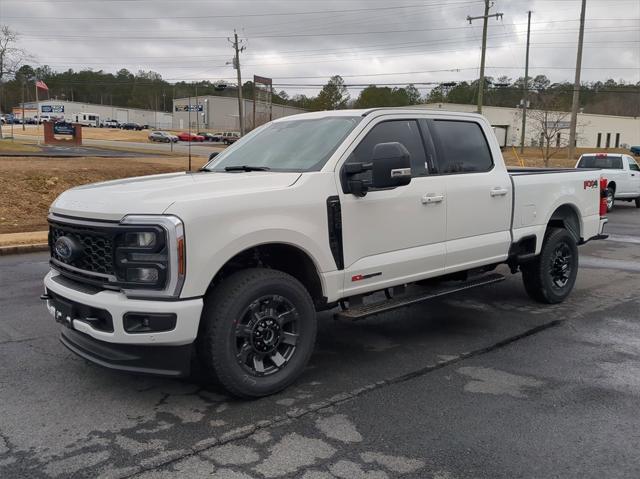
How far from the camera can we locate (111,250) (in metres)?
3.71

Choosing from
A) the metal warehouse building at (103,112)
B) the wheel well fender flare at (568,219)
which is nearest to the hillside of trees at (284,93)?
the metal warehouse building at (103,112)

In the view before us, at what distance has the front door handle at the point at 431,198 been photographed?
Result: 502cm

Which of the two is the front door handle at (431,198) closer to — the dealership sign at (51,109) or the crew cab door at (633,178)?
the crew cab door at (633,178)

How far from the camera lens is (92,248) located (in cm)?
390

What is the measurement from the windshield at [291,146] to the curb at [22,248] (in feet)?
20.6

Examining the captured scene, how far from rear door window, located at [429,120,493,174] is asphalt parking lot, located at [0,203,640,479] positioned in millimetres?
1606

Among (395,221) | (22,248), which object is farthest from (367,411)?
(22,248)

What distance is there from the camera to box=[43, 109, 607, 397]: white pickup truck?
3650 mm

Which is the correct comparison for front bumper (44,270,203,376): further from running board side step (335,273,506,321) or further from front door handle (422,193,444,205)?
front door handle (422,193,444,205)

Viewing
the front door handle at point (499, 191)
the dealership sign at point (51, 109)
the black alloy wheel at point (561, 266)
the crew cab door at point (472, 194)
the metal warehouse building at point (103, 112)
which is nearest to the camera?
the crew cab door at point (472, 194)

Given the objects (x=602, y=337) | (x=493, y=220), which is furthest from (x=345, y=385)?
(x=602, y=337)

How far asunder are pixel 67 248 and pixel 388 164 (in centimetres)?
229

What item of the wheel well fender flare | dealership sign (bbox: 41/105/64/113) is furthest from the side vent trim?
dealership sign (bbox: 41/105/64/113)

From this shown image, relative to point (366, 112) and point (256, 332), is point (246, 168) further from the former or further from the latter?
point (256, 332)
